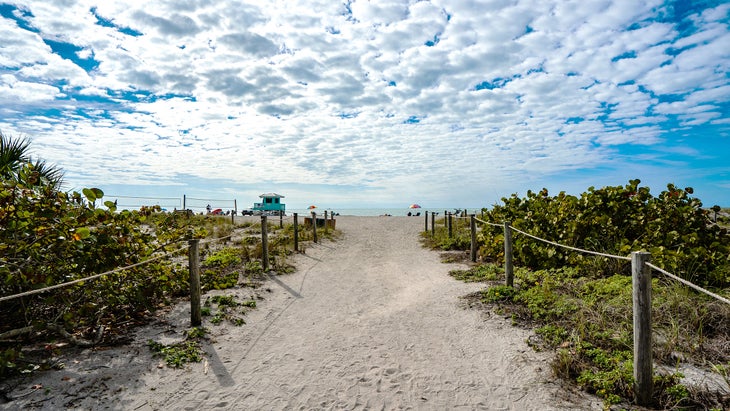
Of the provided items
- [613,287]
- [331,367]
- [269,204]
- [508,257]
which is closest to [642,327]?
[613,287]

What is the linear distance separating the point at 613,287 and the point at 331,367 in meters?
4.43

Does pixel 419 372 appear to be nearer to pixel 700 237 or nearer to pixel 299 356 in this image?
pixel 299 356

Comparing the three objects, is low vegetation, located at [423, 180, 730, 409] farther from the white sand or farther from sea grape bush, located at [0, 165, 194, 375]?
sea grape bush, located at [0, 165, 194, 375]

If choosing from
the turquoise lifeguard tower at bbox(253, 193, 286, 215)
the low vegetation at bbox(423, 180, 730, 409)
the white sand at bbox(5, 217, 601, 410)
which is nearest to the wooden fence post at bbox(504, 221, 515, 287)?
the low vegetation at bbox(423, 180, 730, 409)

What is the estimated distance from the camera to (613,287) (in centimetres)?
565

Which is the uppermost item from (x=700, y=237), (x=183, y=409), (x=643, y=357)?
(x=700, y=237)

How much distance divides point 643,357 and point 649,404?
39 centimetres

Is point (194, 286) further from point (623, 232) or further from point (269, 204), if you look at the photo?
point (269, 204)

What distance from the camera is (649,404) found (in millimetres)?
3129

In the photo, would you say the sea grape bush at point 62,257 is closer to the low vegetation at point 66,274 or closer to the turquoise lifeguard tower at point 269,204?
the low vegetation at point 66,274

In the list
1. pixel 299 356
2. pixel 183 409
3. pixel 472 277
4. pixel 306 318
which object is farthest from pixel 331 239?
pixel 183 409

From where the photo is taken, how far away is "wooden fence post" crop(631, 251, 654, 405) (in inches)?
122

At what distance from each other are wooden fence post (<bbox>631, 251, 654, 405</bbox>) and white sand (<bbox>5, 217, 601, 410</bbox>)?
15.1 inches

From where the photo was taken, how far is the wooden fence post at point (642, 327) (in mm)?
3096
